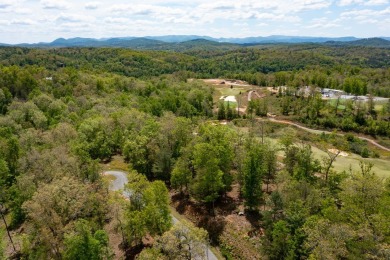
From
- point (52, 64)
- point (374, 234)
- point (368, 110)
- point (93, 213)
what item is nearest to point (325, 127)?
point (368, 110)

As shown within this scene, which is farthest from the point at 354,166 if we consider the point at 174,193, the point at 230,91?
the point at 230,91

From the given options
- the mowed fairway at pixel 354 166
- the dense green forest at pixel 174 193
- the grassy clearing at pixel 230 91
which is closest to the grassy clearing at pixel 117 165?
the dense green forest at pixel 174 193

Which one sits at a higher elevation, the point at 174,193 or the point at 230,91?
the point at 230,91

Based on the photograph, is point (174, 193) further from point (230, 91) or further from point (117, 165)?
point (230, 91)

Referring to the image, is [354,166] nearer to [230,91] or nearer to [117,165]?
[117,165]

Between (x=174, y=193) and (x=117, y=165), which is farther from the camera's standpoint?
(x=117, y=165)

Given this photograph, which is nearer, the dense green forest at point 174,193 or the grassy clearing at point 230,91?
the dense green forest at point 174,193

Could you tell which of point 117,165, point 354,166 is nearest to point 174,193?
point 117,165

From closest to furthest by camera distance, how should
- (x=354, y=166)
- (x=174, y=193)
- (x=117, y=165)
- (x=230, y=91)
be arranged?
(x=174, y=193)
(x=354, y=166)
(x=117, y=165)
(x=230, y=91)

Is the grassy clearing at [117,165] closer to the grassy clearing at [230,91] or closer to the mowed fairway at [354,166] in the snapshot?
the mowed fairway at [354,166]

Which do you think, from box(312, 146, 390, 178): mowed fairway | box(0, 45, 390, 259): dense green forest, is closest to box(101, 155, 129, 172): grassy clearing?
box(0, 45, 390, 259): dense green forest

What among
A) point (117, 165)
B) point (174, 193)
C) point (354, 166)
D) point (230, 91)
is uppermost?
point (354, 166)

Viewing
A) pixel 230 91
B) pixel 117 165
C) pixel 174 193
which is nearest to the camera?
pixel 174 193
